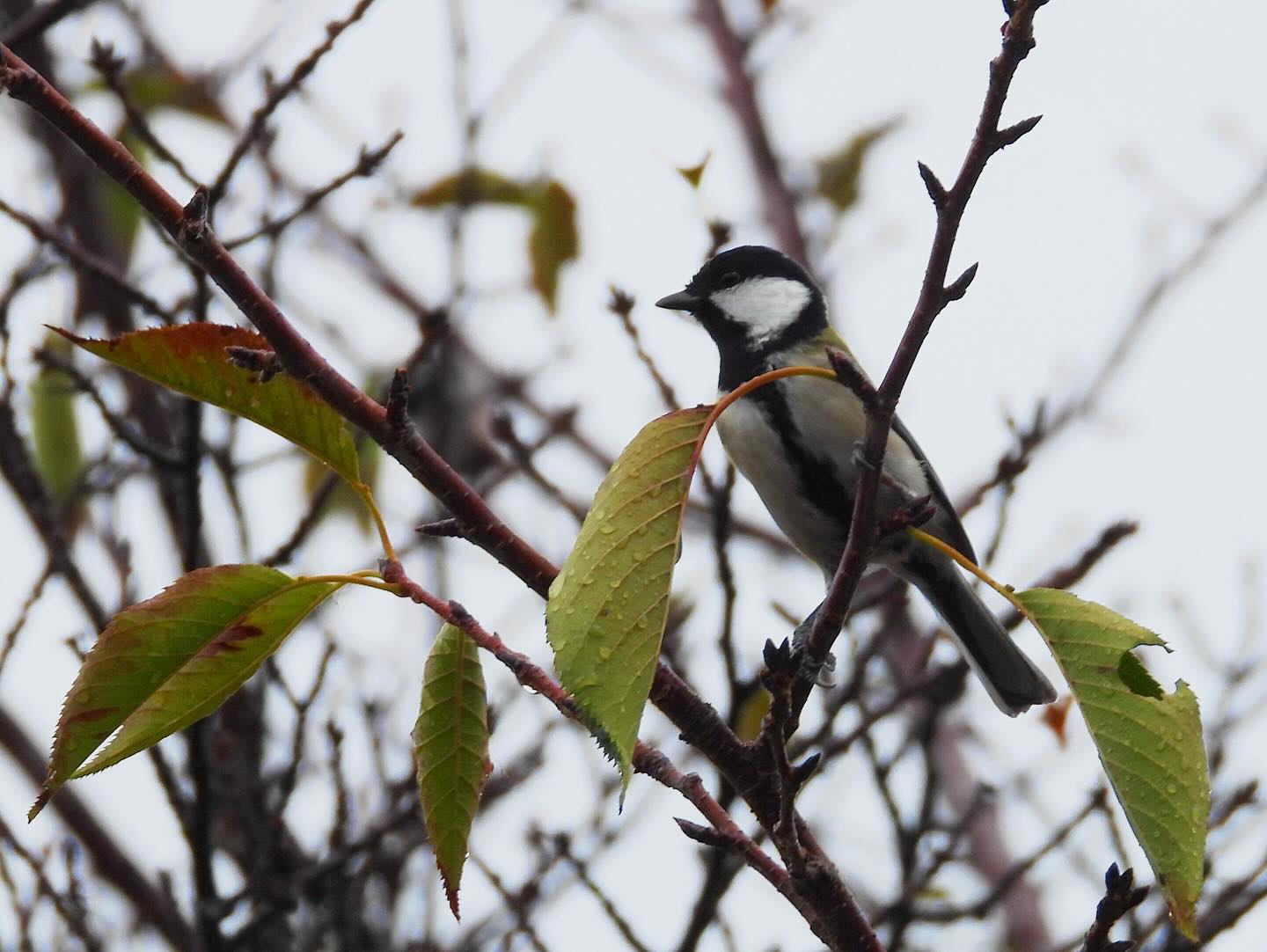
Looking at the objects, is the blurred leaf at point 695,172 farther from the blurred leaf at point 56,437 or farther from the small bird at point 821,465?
the blurred leaf at point 56,437

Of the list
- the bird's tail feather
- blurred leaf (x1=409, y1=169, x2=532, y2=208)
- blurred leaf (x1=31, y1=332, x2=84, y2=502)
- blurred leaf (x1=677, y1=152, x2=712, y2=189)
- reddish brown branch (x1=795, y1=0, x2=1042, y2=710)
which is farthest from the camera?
blurred leaf (x1=409, y1=169, x2=532, y2=208)

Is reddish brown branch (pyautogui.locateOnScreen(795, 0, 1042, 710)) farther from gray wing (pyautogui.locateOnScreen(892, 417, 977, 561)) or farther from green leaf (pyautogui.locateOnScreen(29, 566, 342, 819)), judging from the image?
gray wing (pyautogui.locateOnScreen(892, 417, 977, 561))

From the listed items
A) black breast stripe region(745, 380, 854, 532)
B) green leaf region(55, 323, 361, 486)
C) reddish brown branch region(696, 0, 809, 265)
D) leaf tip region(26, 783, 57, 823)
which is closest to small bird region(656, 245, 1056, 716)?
black breast stripe region(745, 380, 854, 532)

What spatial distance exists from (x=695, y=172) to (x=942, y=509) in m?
1.26

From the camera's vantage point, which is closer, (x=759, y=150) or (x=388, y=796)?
(x=388, y=796)

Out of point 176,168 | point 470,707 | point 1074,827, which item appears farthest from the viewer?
point 1074,827

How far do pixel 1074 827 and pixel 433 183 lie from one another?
91.9 inches

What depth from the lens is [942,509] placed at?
3.43 m

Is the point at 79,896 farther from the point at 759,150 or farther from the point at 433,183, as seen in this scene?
the point at 759,150

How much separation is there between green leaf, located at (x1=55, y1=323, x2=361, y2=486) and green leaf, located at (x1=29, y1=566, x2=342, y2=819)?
16 cm

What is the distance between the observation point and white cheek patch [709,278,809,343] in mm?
3811

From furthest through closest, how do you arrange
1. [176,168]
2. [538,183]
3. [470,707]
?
[538,183] → [176,168] → [470,707]

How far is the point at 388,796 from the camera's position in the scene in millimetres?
3512

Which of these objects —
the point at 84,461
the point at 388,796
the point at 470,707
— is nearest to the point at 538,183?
the point at 84,461
